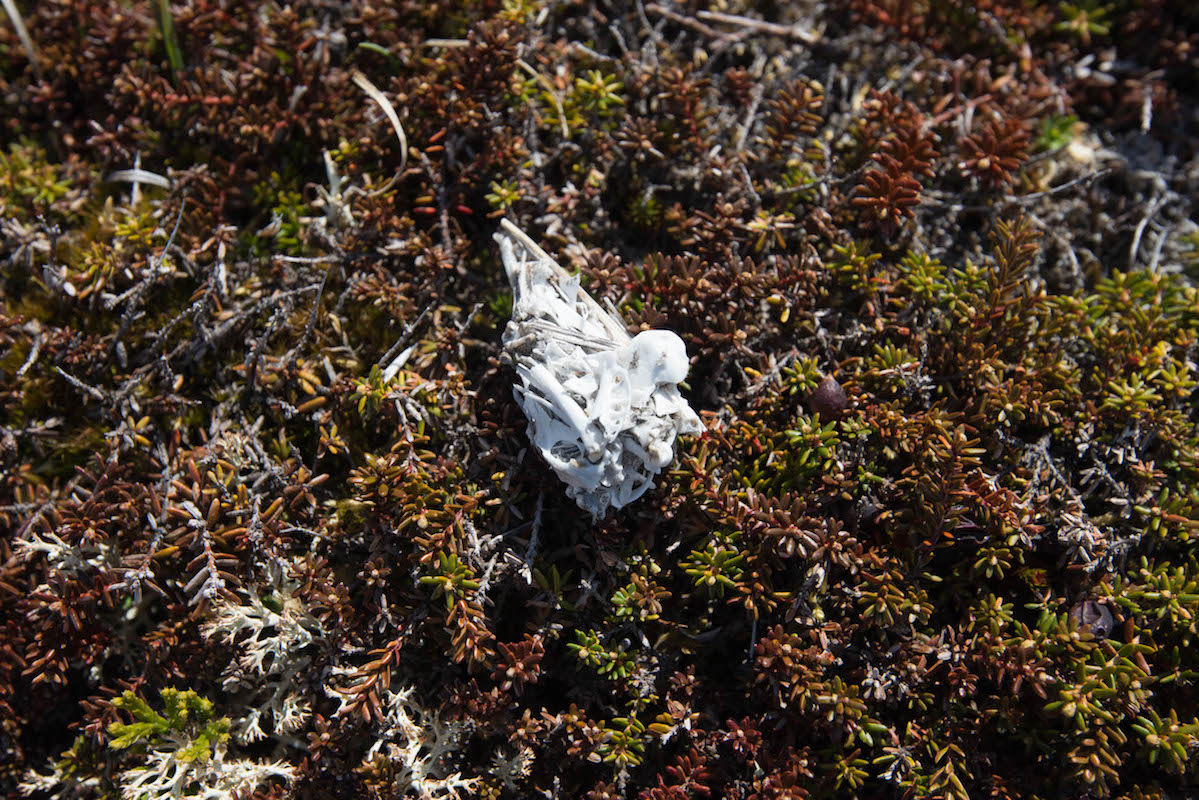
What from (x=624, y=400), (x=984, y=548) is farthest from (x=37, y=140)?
(x=984, y=548)

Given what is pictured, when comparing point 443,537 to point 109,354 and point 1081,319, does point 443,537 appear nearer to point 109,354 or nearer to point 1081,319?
point 109,354

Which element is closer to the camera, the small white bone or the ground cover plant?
the small white bone

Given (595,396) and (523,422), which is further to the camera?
(523,422)

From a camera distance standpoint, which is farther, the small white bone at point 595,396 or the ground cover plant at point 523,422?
the ground cover plant at point 523,422

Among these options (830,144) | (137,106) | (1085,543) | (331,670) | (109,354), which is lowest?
(331,670)

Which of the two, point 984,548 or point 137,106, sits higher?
point 137,106

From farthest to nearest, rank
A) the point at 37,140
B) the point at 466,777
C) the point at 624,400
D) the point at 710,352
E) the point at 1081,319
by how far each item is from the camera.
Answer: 1. the point at 37,140
2. the point at 1081,319
3. the point at 710,352
4. the point at 466,777
5. the point at 624,400

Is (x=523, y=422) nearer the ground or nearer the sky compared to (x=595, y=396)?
nearer the ground

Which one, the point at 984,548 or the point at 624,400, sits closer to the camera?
the point at 624,400
